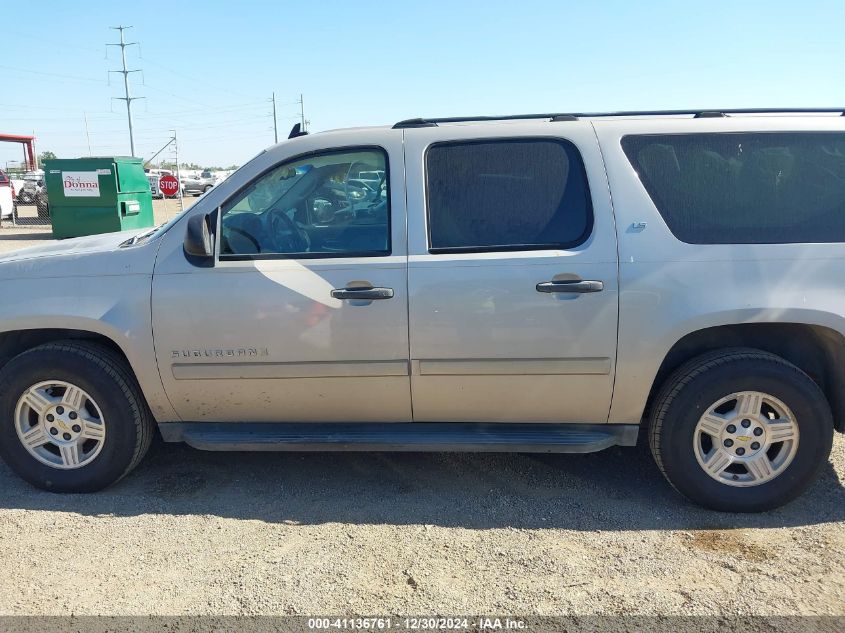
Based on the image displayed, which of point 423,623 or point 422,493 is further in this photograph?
point 422,493

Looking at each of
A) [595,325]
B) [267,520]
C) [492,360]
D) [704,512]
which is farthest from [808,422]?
[267,520]

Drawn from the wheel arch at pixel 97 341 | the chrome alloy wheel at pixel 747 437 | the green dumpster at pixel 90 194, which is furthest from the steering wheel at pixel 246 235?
the green dumpster at pixel 90 194

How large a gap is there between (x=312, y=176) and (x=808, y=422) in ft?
9.35

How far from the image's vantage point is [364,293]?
3369 millimetres

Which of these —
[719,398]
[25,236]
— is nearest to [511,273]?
[719,398]

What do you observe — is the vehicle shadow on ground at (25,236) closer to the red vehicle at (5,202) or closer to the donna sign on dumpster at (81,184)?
the red vehicle at (5,202)

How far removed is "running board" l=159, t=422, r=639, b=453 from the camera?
350 centimetres

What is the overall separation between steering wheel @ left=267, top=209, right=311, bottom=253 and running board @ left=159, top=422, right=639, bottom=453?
98 cm

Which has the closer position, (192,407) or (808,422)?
(808,422)

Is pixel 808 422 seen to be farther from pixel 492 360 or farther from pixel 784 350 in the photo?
pixel 492 360

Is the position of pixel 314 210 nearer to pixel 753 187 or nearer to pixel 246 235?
pixel 246 235

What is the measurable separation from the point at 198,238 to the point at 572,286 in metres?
1.89

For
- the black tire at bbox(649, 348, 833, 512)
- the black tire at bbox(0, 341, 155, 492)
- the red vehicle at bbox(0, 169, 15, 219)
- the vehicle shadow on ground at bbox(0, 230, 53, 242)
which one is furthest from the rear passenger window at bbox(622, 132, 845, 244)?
the red vehicle at bbox(0, 169, 15, 219)

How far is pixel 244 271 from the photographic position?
Answer: 3473mm
